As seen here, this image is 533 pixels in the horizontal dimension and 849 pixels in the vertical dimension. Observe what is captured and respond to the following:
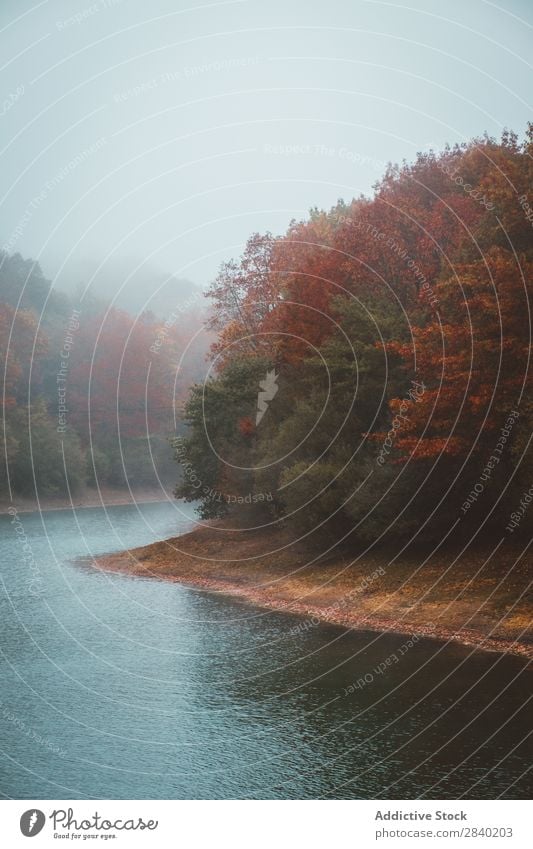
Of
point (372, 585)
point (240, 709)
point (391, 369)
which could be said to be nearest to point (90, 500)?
point (391, 369)

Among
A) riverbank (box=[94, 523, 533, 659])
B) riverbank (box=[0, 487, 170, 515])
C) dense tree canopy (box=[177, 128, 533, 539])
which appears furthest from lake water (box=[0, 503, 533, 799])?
riverbank (box=[0, 487, 170, 515])

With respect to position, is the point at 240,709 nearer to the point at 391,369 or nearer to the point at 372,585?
the point at 372,585

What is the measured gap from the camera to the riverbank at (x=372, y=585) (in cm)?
3300

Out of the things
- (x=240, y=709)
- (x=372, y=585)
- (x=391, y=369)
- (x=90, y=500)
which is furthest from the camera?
(x=90, y=500)

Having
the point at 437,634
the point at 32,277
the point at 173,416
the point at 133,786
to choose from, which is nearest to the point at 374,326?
the point at 437,634

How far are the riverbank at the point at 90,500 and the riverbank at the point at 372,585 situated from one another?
36.9m

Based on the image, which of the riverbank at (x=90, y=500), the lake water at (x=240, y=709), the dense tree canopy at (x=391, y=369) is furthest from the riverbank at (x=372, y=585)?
the riverbank at (x=90, y=500)

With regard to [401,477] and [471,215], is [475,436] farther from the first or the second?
[471,215]

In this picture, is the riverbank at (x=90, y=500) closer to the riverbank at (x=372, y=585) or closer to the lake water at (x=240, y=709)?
the riverbank at (x=372, y=585)

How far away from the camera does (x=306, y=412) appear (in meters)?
48.2

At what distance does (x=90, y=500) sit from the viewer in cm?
10025

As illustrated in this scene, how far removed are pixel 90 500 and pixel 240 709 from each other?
253 feet

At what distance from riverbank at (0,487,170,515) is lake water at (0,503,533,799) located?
49433 mm

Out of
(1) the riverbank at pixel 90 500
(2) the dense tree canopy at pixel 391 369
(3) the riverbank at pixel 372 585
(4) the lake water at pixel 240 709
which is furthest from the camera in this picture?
(1) the riverbank at pixel 90 500
